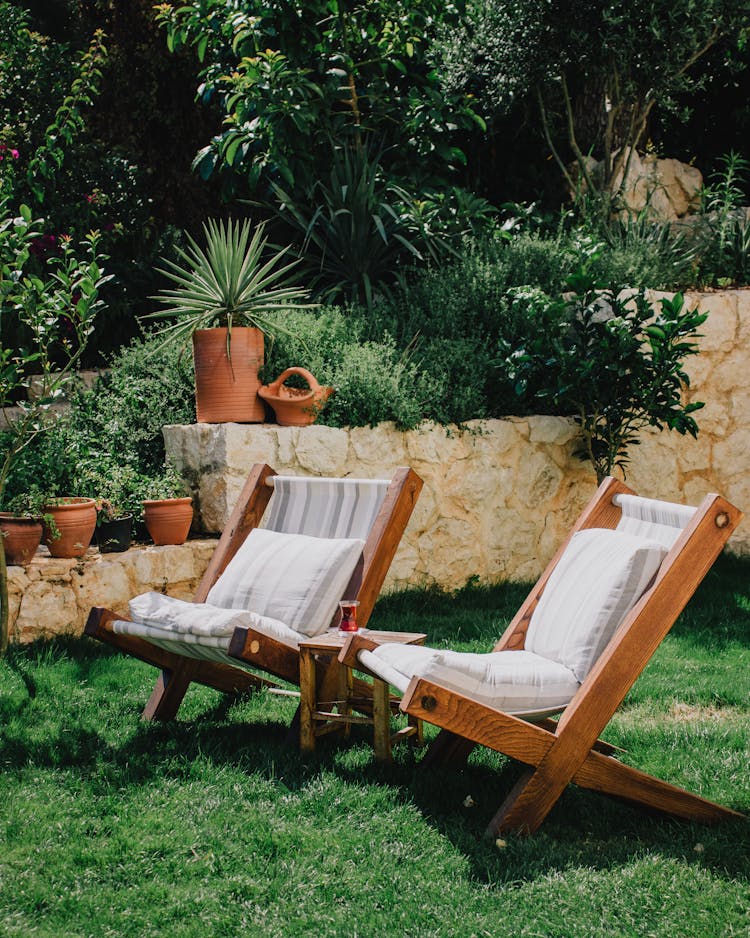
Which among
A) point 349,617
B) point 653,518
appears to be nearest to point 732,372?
point 653,518

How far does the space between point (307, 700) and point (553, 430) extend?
3337 mm

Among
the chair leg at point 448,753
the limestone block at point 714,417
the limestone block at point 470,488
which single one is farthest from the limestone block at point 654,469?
the chair leg at point 448,753

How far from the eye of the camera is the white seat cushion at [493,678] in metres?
2.74

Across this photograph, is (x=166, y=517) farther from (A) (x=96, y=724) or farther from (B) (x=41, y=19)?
(B) (x=41, y=19)

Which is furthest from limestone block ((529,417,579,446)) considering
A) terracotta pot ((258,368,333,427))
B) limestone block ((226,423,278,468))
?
limestone block ((226,423,278,468))

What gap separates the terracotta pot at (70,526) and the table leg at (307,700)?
6.68 ft

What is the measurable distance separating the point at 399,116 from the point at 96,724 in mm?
5545

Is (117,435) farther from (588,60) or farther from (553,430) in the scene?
(588,60)

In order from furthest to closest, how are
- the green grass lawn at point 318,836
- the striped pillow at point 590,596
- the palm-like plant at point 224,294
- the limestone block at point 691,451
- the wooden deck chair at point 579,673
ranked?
1. the limestone block at point 691,451
2. the palm-like plant at point 224,294
3. the striped pillow at point 590,596
4. the wooden deck chair at point 579,673
5. the green grass lawn at point 318,836

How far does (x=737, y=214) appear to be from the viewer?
785 cm

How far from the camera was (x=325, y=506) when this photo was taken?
3.91 metres

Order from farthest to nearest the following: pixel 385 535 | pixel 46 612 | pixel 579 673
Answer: pixel 46 612 < pixel 385 535 < pixel 579 673

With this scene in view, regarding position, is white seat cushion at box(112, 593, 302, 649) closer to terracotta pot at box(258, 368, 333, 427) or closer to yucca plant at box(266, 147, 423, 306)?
terracotta pot at box(258, 368, 333, 427)

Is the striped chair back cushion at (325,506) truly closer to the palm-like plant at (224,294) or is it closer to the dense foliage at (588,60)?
the palm-like plant at (224,294)
